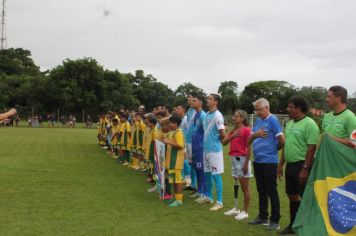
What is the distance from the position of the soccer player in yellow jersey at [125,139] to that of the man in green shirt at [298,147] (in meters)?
10.1

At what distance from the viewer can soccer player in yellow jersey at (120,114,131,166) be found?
16.5 m

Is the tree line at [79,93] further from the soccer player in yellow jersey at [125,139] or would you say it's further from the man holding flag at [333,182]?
the man holding flag at [333,182]

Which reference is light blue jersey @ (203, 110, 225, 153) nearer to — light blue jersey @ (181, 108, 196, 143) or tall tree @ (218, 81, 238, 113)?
light blue jersey @ (181, 108, 196, 143)

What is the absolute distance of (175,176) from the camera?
9352 millimetres

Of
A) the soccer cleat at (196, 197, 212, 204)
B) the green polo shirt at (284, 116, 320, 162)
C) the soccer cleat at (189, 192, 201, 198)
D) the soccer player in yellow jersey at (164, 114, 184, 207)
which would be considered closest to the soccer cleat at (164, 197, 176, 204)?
the soccer player in yellow jersey at (164, 114, 184, 207)

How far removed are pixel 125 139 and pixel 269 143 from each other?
10021mm

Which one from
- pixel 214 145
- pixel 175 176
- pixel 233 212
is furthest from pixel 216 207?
pixel 214 145

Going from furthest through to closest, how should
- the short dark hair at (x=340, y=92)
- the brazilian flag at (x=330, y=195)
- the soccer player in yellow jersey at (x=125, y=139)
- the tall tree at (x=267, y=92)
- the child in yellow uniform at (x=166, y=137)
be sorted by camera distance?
the tall tree at (x=267, y=92) → the soccer player in yellow jersey at (x=125, y=139) → the child in yellow uniform at (x=166, y=137) → the short dark hair at (x=340, y=92) → the brazilian flag at (x=330, y=195)

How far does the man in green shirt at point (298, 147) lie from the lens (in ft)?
21.8

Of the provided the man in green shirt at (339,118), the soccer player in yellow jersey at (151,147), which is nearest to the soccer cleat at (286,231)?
the man in green shirt at (339,118)

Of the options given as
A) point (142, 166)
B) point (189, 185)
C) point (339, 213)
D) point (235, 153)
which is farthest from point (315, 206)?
point (142, 166)

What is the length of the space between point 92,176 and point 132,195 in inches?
126

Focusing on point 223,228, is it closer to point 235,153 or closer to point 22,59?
point 235,153

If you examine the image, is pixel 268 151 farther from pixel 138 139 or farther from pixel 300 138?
pixel 138 139
